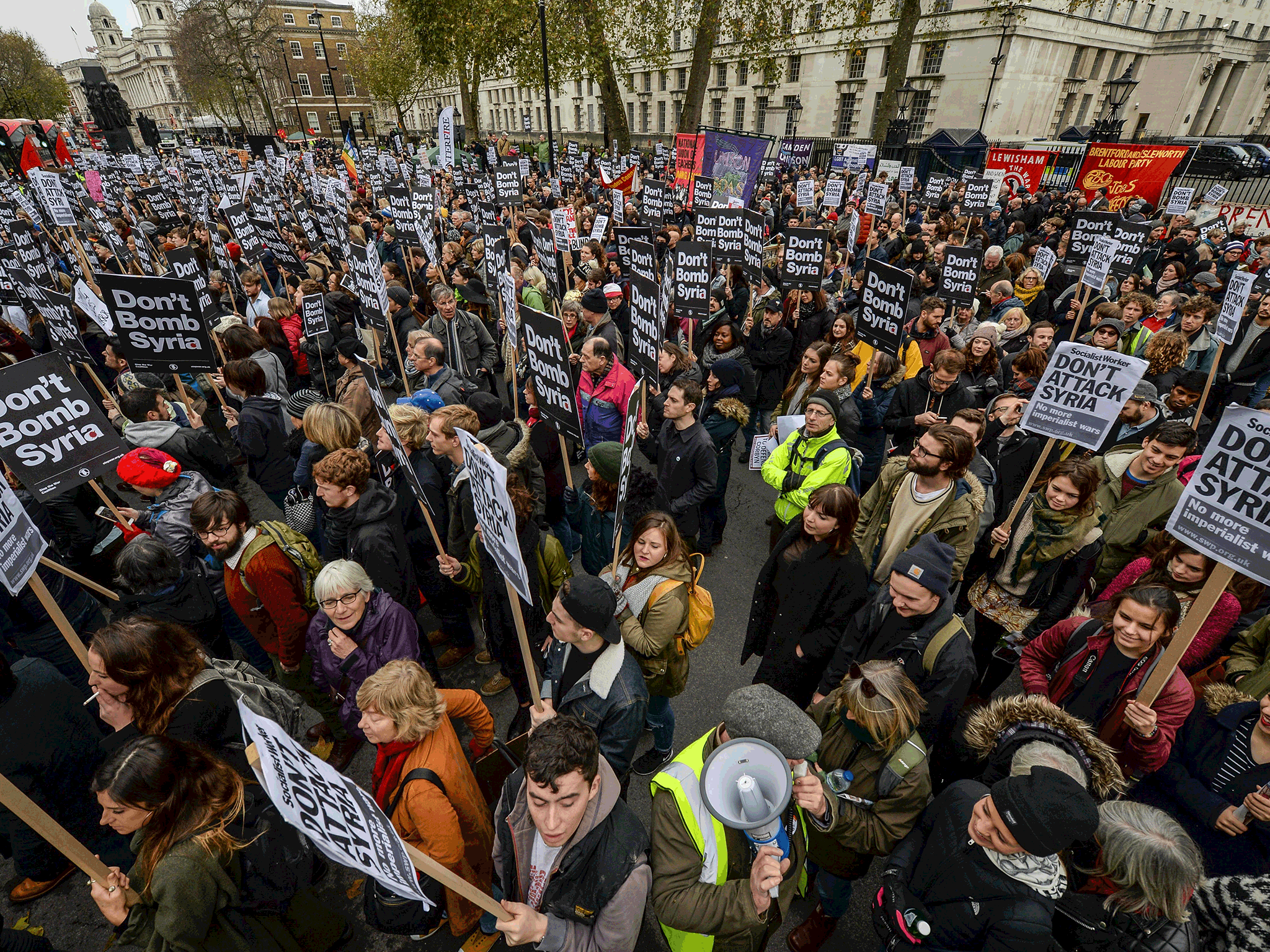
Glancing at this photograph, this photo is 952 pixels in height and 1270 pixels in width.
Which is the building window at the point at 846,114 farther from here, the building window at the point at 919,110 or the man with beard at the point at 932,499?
the man with beard at the point at 932,499

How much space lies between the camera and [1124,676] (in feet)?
9.25

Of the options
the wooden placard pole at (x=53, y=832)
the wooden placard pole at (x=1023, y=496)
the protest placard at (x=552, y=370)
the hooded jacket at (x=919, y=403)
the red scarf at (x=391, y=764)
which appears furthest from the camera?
the hooded jacket at (x=919, y=403)

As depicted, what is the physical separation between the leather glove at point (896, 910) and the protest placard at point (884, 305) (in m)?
4.62

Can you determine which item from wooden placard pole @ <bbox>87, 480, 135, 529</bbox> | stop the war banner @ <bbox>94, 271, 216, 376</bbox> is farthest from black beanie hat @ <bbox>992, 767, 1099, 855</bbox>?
stop the war banner @ <bbox>94, 271, 216, 376</bbox>

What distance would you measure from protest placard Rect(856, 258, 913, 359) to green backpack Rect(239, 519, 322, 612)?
5150mm

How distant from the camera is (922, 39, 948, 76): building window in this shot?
109 ft

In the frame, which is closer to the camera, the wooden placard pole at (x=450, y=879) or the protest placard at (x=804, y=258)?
the wooden placard pole at (x=450, y=879)

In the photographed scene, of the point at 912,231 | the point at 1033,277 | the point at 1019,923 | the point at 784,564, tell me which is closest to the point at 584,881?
the point at 1019,923

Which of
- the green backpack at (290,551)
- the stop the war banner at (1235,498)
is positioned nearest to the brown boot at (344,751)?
the green backpack at (290,551)

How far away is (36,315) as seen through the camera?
8.38 metres

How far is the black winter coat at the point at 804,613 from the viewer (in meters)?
3.45

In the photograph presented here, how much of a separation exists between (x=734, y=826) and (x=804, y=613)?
74.4 inches

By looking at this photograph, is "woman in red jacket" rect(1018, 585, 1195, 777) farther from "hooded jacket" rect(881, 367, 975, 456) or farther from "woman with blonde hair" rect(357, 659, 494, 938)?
"woman with blonde hair" rect(357, 659, 494, 938)

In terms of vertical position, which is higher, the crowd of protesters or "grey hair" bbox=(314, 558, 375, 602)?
"grey hair" bbox=(314, 558, 375, 602)
